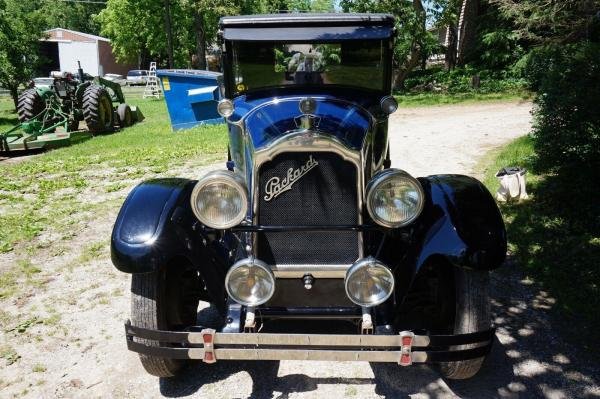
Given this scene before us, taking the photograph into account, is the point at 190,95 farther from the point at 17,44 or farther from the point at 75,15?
the point at 75,15

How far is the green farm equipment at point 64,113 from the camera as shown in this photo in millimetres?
11367

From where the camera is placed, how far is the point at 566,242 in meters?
5.07

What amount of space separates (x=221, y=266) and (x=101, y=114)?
11.0 meters

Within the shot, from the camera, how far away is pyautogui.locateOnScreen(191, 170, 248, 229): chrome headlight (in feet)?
8.82

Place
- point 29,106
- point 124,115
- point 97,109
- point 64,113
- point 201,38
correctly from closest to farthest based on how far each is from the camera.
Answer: point 97,109 → point 29,106 → point 64,113 → point 124,115 → point 201,38

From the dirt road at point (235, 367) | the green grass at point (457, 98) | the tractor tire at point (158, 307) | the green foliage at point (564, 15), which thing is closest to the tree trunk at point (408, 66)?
the green grass at point (457, 98)

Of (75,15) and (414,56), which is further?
(75,15)

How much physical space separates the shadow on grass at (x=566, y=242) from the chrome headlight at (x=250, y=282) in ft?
7.51

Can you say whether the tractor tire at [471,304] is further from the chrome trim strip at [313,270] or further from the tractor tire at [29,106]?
the tractor tire at [29,106]

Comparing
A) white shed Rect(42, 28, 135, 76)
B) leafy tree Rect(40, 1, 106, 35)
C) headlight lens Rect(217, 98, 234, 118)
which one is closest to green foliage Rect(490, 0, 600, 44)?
headlight lens Rect(217, 98, 234, 118)

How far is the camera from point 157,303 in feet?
9.91

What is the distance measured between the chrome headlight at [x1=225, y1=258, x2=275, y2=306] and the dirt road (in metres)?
0.71

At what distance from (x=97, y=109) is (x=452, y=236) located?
37.9ft

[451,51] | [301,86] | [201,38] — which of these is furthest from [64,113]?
[201,38]
